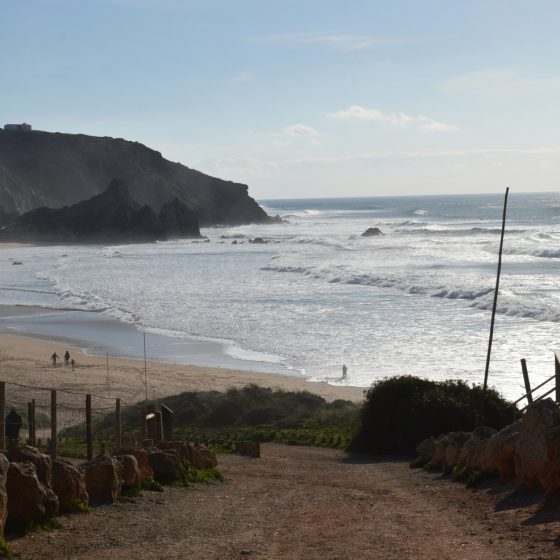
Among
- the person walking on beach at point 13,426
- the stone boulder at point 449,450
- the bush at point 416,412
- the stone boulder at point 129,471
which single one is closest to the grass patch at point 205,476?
the stone boulder at point 129,471

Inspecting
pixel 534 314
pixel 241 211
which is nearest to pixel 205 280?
pixel 534 314

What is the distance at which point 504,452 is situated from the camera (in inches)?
518

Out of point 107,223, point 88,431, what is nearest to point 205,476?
point 88,431

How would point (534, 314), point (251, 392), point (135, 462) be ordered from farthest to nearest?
point (534, 314), point (251, 392), point (135, 462)

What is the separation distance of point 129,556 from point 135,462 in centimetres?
334

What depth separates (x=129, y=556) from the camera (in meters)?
8.90

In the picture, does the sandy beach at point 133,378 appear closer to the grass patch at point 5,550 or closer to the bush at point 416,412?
→ the bush at point 416,412

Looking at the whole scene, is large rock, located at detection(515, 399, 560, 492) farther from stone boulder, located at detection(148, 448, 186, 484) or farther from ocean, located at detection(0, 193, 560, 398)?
ocean, located at detection(0, 193, 560, 398)

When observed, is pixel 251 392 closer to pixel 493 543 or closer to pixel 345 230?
pixel 493 543

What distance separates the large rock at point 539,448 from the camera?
424 inches

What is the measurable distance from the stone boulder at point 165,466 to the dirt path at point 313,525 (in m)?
0.37

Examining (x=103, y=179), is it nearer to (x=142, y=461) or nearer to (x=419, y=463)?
(x=419, y=463)

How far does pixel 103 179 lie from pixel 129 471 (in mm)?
179174

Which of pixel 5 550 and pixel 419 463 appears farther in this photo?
pixel 419 463
